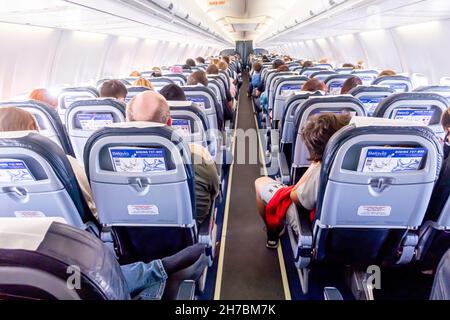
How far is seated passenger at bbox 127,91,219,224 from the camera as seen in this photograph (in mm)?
2475

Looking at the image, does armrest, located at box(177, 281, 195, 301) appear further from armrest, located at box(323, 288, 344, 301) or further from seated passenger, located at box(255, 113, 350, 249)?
seated passenger, located at box(255, 113, 350, 249)

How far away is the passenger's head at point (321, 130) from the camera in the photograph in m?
2.24

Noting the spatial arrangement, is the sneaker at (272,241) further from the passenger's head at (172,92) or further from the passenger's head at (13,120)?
the passenger's head at (13,120)

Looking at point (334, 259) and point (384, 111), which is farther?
point (384, 111)

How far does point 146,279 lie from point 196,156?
3.66 ft

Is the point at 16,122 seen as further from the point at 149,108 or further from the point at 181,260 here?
the point at 181,260

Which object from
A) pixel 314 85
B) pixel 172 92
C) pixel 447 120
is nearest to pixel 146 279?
pixel 447 120

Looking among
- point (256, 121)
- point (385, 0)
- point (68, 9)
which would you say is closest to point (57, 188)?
point (68, 9)

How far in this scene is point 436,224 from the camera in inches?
78.7

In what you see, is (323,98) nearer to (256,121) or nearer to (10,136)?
(10,136)

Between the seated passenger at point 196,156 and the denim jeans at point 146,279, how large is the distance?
0.85m

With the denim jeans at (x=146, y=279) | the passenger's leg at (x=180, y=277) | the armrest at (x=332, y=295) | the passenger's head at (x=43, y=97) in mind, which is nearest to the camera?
the armrest at (x=332, y=295)

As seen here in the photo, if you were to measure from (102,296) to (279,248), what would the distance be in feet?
8.71

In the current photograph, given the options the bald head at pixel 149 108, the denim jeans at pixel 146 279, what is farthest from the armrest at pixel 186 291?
the bald head at pixel 149 108
